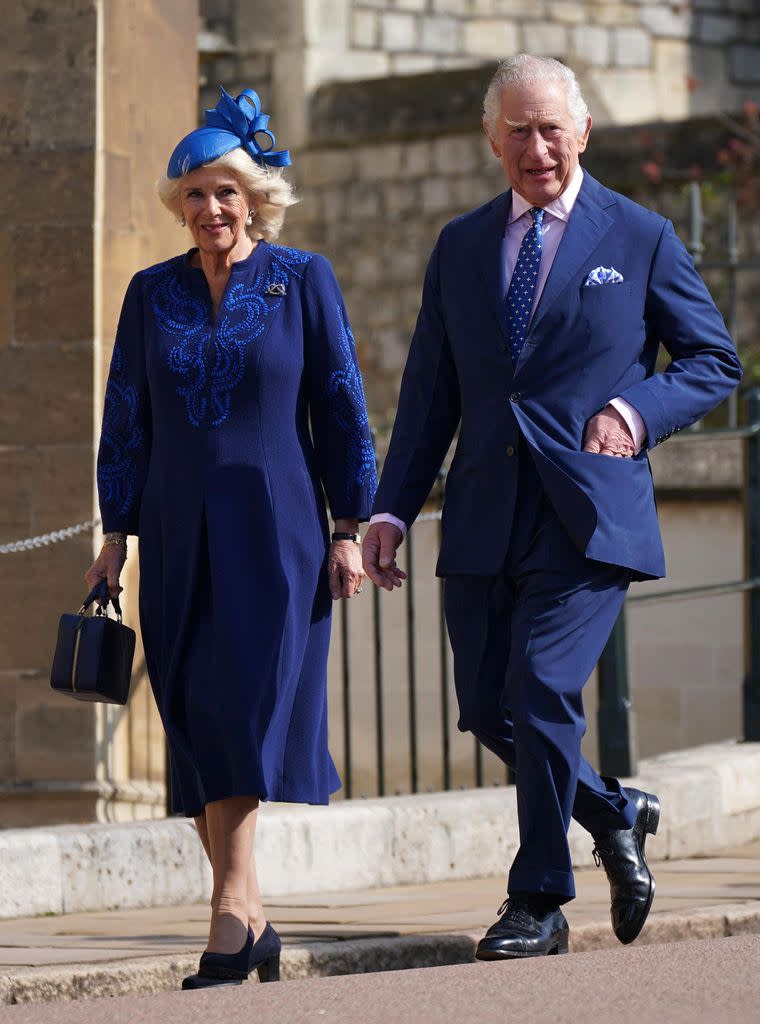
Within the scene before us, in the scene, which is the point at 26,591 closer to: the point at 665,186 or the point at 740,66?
the point at 665,186

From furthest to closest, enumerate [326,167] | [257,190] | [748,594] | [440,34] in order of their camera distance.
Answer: [440,34] → [326,167] → [748,594] → [257,190]

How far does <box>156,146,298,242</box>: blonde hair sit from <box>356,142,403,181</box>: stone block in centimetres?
1233

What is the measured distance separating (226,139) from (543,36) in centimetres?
1469

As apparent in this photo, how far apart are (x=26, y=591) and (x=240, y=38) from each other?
12.2 metres

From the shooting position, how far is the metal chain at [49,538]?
20.7 feet

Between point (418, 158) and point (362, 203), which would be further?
point (362, 203)

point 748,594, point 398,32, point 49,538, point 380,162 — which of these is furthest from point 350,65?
point 49,538

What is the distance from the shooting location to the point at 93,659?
15.9 ft

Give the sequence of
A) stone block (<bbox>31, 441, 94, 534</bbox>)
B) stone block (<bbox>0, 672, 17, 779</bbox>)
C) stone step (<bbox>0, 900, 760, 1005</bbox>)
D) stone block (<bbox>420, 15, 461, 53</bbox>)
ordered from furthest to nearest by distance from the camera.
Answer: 1. stone block (<bbox>420, 15, 461, 53</bbox>)
2. stone block (<bbox>0, 672, 17, 779</bbox>)
3. stone block (<bbox>31, 441, 94, 534</bbox>)
4. stone step (<bbox>0, 900, 760, 1005</bbox>)

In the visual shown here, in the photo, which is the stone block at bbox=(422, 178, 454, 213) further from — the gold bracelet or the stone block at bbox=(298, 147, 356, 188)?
the gold bracelet

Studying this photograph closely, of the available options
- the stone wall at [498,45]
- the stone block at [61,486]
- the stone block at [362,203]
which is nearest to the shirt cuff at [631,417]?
the stone block at [61,486]

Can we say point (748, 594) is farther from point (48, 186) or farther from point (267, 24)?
point (267, 24)

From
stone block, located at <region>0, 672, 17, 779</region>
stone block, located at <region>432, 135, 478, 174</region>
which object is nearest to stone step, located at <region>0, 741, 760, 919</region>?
stone block, located at <region>0, 672, 17, 779</region>

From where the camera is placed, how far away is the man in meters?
4.73
